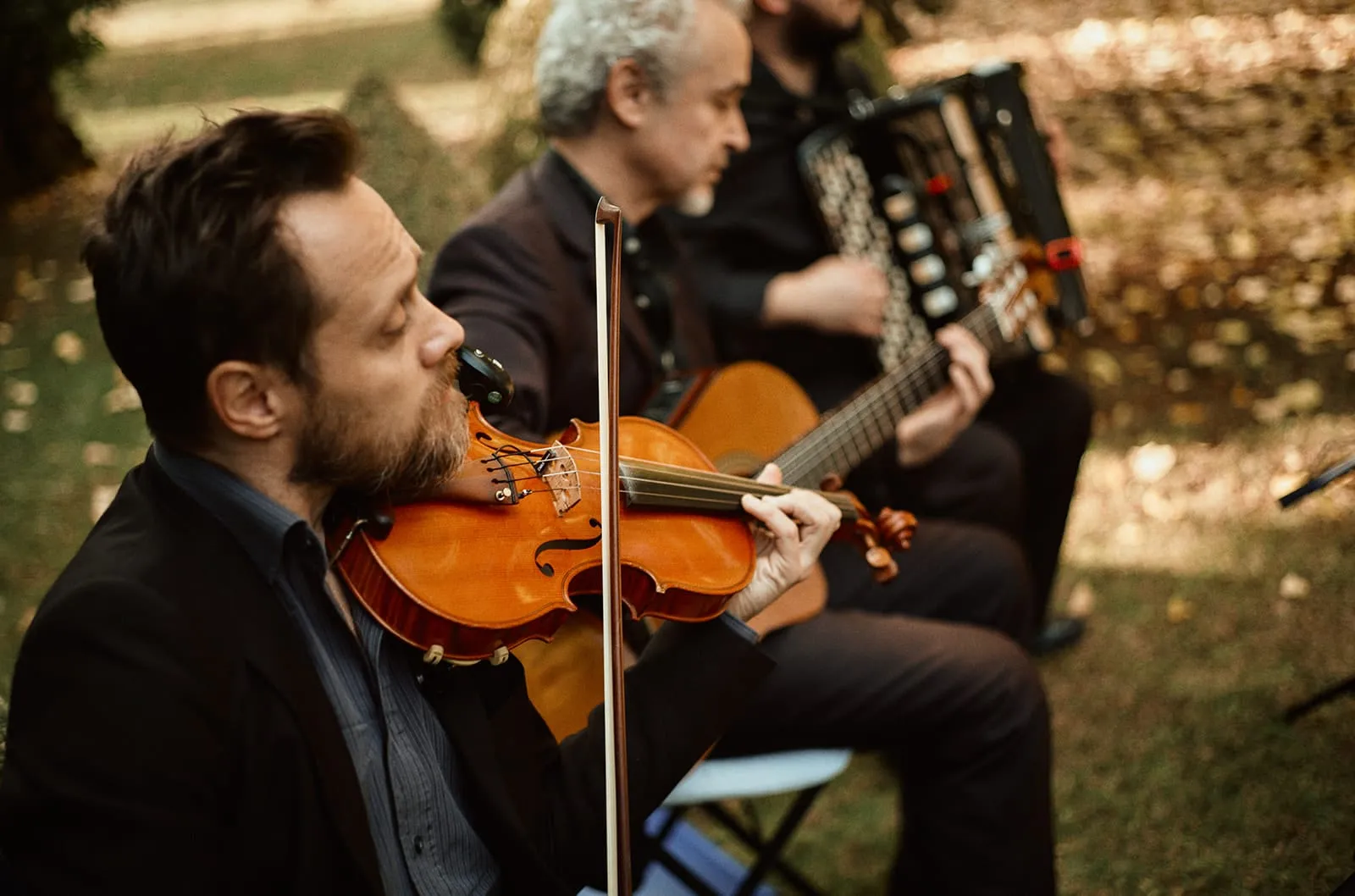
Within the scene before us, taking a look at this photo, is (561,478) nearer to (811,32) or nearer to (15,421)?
(811,32)

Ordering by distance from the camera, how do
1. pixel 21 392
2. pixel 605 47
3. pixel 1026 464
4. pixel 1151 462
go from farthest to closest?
1. pixel 21 392
2. pixel 1151 462
3. pixel 1026 464
4. pixel 605 47

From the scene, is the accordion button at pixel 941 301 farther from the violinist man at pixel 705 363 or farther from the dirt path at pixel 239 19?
the dirt path at pixel 239 19

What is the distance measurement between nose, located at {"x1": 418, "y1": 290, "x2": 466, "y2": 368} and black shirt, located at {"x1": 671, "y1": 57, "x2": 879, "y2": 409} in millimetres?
Result: 1463

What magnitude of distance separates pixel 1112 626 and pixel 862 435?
1.38 meters

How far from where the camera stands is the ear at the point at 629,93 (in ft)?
7.44

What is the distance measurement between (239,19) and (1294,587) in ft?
33.9

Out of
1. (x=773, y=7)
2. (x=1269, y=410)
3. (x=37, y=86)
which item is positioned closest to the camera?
(x=773, y=7)

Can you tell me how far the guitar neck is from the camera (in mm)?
2152

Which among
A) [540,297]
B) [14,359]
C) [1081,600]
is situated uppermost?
[540,297]

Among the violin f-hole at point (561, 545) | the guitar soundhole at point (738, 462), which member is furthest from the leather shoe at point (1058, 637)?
the violin f-hole at point (561, 545)

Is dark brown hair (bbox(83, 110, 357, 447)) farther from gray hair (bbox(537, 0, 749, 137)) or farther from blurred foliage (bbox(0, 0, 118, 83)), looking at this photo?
blurred foliage (bbox(0, 0, 118, 83))

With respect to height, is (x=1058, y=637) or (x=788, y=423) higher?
(x=788, y=423)

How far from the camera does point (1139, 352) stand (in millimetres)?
4699

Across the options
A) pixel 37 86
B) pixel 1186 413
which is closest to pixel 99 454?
pixel 37 86
